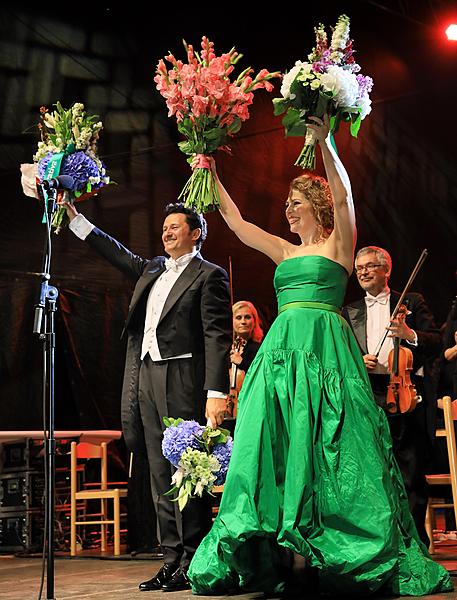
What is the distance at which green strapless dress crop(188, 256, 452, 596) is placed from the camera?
285cm

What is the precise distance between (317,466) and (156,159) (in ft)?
17.2

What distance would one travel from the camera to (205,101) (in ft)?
10.9

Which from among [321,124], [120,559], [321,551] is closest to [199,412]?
[321,551]

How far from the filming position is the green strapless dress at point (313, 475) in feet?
9.35

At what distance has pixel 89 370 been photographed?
7.30 metres

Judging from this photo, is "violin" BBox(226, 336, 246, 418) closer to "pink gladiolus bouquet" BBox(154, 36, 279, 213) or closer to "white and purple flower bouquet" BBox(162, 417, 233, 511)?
"white and purple flower bouquet" BBox(162, 417, 233, 511)

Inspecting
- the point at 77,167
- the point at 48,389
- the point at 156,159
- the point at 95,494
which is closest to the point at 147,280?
the point at 77,167

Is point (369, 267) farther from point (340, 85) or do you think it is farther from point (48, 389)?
point (48, 389)

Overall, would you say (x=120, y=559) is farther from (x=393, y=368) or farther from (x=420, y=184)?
(x=420, y=184)

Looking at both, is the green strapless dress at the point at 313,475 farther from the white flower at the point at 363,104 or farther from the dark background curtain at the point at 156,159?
the dark background curtain at the point at 156,159

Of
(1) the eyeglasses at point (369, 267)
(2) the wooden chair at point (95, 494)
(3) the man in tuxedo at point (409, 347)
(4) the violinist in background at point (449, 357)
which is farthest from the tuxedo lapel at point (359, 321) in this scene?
(2) the wooden chair at point (95, 494)

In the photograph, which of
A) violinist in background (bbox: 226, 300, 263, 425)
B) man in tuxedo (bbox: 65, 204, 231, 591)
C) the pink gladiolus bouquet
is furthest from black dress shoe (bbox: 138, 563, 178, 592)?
violinist in background (bbox: 226, 300, 263, 425)

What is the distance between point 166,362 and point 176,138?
4524 mm

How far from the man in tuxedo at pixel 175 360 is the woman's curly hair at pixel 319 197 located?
609 millimetres
